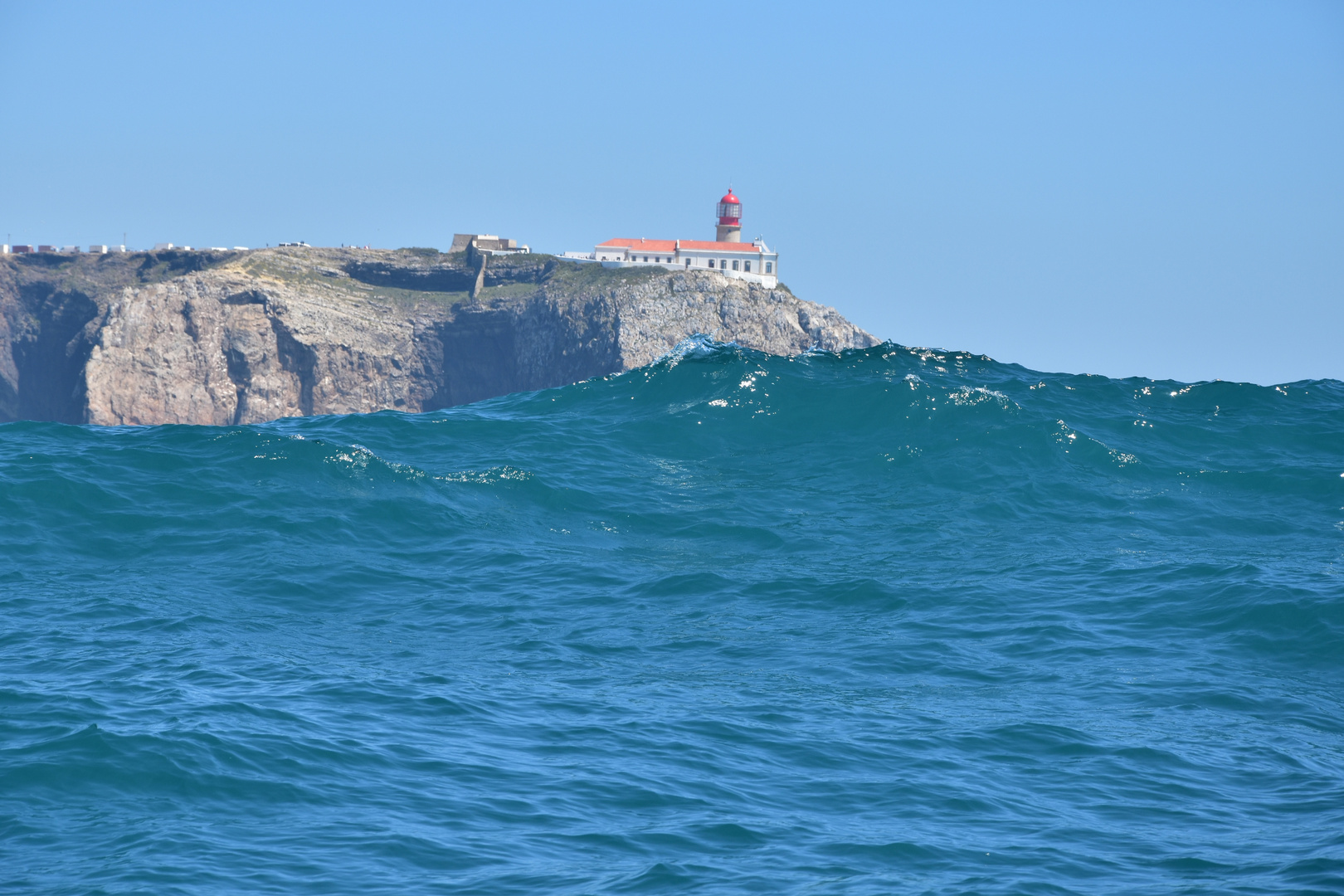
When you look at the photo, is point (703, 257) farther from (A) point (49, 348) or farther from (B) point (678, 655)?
(B) point (678, 655)

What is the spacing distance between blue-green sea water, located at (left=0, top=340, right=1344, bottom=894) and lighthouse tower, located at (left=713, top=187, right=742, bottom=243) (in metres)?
124

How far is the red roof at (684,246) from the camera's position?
150 m

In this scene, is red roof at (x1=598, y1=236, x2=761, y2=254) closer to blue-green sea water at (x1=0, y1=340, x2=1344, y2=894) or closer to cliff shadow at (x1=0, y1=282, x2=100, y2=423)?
cliff shadow at (x1=0, y1=282, x2=100, y2=423)

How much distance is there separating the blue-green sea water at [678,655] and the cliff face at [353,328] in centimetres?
10895

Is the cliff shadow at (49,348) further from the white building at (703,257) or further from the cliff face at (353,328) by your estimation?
the white building at (703,257)

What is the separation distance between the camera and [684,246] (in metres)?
150

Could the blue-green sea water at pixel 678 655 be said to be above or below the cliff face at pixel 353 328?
below

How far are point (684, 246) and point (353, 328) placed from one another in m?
44.7

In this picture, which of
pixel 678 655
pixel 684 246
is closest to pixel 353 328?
pixel 684 246

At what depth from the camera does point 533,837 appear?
1140 cm

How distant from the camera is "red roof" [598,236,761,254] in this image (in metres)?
150

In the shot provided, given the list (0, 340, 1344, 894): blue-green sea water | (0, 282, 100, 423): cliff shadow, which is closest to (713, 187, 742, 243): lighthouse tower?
(0, 282, 100, 423): cliff shadow

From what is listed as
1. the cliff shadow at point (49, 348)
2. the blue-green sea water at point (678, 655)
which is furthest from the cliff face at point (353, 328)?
the blue-green sea water at point (678, 655)

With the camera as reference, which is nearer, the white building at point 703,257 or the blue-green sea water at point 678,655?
the blue-green sea water at point 678,655
